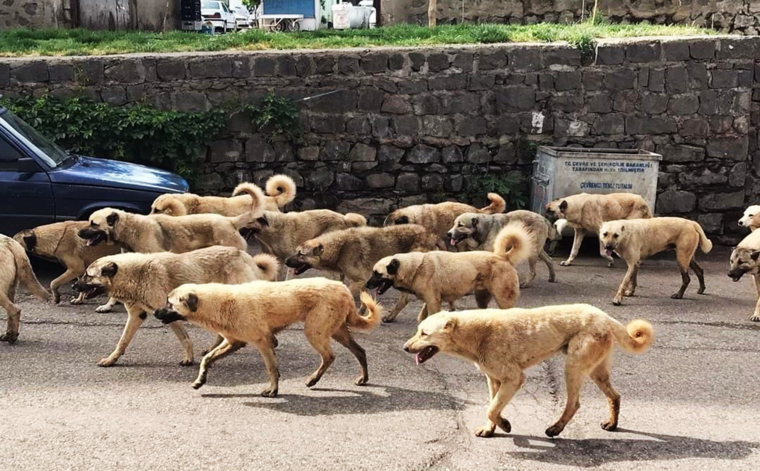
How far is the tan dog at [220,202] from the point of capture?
9734mm

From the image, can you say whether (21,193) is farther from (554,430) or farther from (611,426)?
(611,426)

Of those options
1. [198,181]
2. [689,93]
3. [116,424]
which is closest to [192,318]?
[116,424]

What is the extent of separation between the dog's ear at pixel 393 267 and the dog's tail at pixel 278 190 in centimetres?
317

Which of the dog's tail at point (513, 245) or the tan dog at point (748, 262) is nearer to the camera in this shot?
the dog's tail at point (513, 245)

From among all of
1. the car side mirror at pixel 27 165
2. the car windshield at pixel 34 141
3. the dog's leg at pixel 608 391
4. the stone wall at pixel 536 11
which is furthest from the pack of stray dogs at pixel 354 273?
the stone wall at pixel 536 11

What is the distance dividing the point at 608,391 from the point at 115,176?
6667 mm

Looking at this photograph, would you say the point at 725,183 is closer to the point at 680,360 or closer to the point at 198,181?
the point at 680,360

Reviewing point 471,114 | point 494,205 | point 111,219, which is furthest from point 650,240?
point 111,219

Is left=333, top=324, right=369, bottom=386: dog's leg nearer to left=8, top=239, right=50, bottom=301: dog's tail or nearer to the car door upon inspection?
left=8, top=239, right=50, bottom=301: dog's tail

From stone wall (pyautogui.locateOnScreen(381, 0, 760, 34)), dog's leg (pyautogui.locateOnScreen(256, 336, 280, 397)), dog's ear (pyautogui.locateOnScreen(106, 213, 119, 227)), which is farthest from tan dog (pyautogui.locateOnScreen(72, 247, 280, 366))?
stone wall (pyautogui.locateOnScreen(381, 0, 760, 34))

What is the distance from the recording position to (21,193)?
9898 mm

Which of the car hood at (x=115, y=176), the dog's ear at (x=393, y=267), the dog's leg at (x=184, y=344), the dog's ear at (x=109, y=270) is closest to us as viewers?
the dog's ear at (x=109, y=270)

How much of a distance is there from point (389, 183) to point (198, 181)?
2883mm

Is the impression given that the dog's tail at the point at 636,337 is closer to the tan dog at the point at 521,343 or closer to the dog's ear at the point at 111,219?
the tan dog at the point at 521,343
